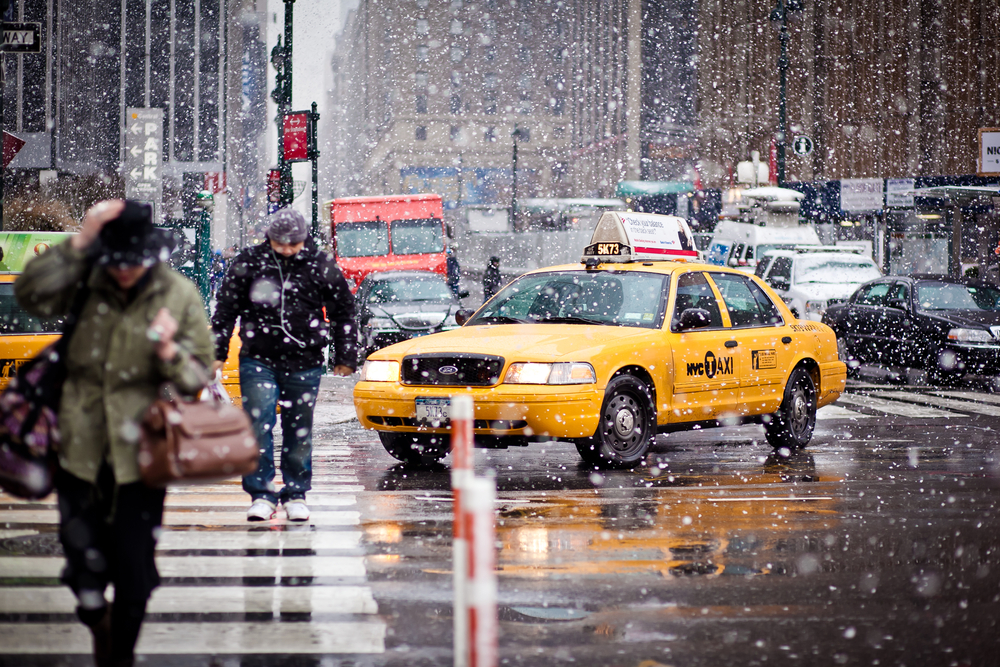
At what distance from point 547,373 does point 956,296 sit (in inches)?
470

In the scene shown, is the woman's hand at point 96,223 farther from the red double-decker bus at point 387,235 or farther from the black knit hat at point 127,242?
the red double-decker bus at point 387,235

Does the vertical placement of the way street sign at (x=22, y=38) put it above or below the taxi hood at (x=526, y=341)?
above

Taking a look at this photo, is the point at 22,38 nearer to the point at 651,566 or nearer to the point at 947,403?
the point at 651,566

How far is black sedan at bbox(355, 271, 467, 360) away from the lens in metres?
21.9

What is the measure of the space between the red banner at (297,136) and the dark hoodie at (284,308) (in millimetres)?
13562

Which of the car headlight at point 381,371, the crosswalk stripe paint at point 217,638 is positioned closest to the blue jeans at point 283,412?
the crosswalk stripe paint at point 217,638

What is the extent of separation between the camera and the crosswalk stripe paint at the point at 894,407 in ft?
47.1

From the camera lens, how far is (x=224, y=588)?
18.6 feet

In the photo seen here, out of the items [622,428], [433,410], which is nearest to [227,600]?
[433,410]

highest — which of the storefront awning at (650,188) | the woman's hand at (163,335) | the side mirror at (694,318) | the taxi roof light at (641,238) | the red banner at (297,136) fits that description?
the storefront awning at (650,188)

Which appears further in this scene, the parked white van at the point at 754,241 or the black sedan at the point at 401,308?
the parked white van at the point at 754,241

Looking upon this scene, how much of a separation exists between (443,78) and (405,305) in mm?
109864

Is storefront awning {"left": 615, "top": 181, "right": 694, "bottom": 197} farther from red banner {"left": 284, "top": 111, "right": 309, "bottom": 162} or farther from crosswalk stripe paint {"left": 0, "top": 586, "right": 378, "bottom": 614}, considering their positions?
crosswalk stripe paint {"left": 0, "top": 586, "right": 378, "bottom": 614}

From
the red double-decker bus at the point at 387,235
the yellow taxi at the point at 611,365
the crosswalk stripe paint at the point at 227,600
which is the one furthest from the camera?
the red double-decker bus at the point at 387,235
